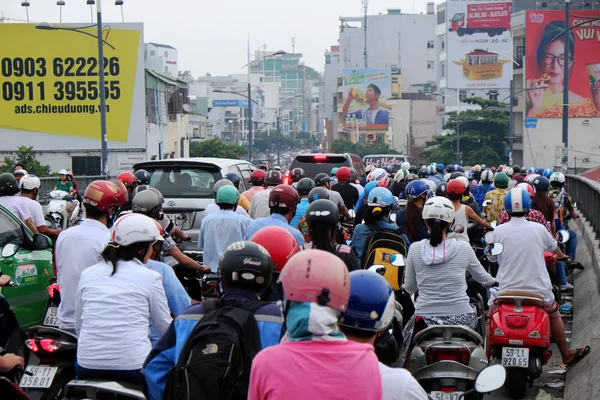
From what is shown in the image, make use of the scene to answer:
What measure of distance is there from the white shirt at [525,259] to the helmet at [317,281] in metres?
5.24

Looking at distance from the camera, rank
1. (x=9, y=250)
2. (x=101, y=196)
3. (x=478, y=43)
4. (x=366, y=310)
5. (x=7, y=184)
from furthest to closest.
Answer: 1. (x=478, y=43)
2. (x=7, y=184)
3. (x=9, y=250)
4. (x=101, y=196)
5. (x=366, y=310)

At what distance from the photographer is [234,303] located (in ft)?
14.9

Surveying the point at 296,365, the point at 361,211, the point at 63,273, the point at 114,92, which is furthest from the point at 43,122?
the point at 296,365

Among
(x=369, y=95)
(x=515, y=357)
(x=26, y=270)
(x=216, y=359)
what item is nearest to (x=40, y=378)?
(x=216, y=359)

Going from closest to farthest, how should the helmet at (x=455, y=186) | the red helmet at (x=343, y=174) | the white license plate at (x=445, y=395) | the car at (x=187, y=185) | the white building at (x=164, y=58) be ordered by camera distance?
the white license plate at (x=445, y=395)
the helmet at (x=455, y=186)
the car at (x=187, y=185)
the red helmet at (x=343, y=174)
the white building at (x=164, y=58)

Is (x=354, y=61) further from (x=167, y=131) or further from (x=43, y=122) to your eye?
(x=43, y=122)

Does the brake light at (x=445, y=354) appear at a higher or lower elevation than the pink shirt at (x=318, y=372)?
lower

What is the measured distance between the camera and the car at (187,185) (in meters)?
13.5

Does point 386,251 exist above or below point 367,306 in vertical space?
below

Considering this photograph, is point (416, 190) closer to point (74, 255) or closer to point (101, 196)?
point (101, 196)

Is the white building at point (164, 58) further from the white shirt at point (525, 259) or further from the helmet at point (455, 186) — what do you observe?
the white shirt at point (525, 259)

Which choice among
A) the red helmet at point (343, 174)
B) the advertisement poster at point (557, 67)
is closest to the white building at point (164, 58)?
the advertisement poster at point (557, 67)

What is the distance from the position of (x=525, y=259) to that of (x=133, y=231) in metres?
4.05

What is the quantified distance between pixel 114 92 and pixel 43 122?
394cm
